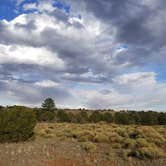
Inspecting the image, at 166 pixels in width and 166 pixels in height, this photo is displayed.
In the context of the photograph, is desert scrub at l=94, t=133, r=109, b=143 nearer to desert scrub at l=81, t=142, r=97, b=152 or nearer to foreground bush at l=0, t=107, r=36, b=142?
desert scrub at l=81, t=142, r=97, b=152

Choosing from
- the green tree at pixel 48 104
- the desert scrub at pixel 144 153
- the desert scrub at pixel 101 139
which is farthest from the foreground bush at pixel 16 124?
the green tree at pixel 48 104

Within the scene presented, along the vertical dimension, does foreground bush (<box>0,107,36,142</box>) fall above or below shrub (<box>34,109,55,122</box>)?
below

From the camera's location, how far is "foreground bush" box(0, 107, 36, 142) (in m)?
26.8

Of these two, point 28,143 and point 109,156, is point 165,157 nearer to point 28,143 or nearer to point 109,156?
point 109,156

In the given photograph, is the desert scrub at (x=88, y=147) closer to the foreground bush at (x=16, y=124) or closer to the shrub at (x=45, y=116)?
the foreground bush at (x=16, y=124)

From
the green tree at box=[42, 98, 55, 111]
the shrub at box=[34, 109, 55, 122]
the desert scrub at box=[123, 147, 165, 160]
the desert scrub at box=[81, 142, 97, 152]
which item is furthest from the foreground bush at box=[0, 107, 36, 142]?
the green tree at box=[42, 98, 55, 111]

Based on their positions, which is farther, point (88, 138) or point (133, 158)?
point (88, 138)

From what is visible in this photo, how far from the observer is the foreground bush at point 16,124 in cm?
2677

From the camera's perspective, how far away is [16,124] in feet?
90.2

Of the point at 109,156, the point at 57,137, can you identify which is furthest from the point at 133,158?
the point at 57,137

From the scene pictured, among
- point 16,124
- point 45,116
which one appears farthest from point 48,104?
point 16,124

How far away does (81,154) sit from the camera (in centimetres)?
2202

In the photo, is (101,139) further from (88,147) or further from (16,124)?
(16,124)

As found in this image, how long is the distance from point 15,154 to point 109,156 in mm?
5872
